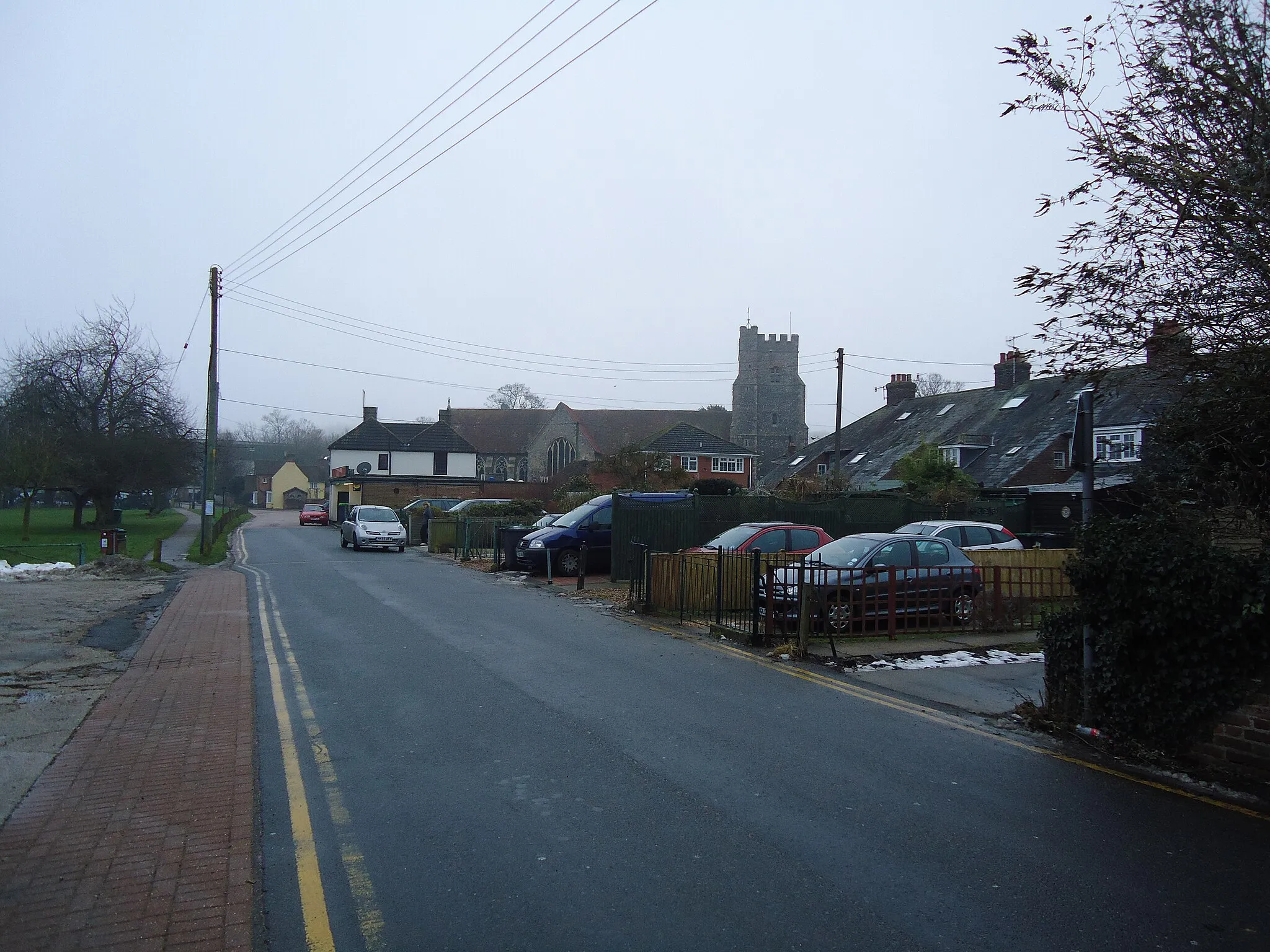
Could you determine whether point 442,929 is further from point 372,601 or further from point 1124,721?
point 372,601

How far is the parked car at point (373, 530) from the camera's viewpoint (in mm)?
31375

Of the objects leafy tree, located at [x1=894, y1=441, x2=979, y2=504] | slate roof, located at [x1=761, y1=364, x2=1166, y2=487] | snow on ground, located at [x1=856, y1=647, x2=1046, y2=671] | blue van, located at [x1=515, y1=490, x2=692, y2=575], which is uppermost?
slate roof, located at [x1=761, y1=364, x2=1166, y2=487]

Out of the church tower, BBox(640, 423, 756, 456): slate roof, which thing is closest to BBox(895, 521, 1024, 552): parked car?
BBox(640, 423, 756, 456): slate roof

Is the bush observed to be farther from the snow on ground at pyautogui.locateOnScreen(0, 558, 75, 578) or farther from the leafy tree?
the snow on ground at pyautogui.locateOnScreen(0, 558, 75, 578)

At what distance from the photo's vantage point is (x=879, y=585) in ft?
39.7

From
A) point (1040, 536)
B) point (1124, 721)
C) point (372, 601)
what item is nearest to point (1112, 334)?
point (1124, 721)

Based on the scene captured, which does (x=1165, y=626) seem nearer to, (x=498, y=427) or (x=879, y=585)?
(x=879, y=585)

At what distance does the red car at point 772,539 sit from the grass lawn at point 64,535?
58.8 ft

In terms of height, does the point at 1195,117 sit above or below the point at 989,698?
above

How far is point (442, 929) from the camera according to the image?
394 cm

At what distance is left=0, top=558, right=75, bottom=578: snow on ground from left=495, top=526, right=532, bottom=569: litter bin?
1041 cm

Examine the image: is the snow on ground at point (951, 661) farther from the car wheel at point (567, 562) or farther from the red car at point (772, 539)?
the car wheel at point (567, 562)

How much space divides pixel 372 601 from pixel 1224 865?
14.1 meters

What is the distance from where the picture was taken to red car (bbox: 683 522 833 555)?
608 inches
